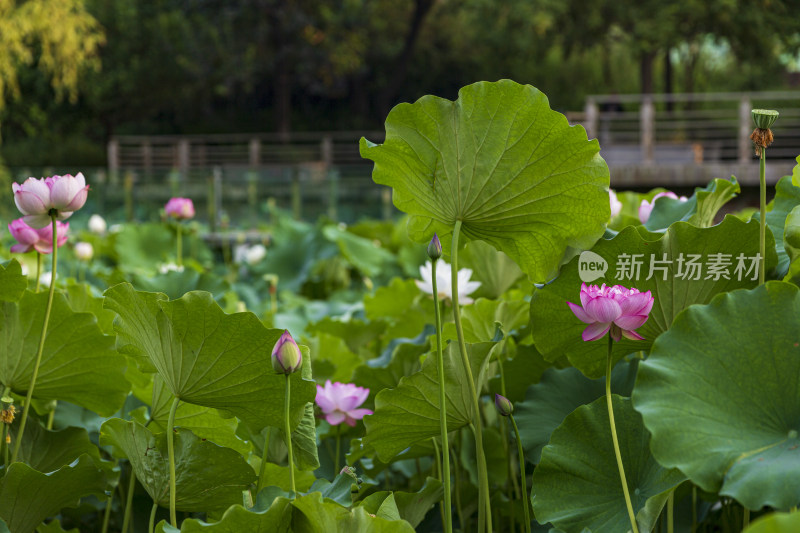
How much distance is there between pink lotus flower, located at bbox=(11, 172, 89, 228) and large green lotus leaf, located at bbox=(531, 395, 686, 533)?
41cm

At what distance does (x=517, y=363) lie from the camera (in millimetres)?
791

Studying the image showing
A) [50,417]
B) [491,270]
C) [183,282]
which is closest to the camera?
[50,417]

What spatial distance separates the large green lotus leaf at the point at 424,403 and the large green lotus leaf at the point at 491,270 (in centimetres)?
48

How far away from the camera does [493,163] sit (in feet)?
2.04

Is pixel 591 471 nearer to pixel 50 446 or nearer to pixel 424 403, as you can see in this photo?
pixel 424 403

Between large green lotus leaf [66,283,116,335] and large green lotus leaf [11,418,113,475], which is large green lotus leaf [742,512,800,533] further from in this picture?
large green lotus leaf [66,283,116,335]

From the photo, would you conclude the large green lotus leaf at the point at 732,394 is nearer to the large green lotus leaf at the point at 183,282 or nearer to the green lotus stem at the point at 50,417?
the green lotus stem at the point at 50,417

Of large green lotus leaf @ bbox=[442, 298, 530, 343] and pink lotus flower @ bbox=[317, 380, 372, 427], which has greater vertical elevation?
large green lotus leaf @ bbox=[442, 298, 530, 343]

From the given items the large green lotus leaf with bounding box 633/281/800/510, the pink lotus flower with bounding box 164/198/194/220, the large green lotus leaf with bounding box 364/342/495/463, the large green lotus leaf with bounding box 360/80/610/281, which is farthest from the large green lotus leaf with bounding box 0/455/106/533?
the pink lotus flower with bounding box 164/198/194/220

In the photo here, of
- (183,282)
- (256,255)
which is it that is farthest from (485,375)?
(256,255)

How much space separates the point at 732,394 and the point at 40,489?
19.7 inches

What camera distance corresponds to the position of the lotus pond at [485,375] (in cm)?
50

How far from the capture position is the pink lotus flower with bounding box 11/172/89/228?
67cm

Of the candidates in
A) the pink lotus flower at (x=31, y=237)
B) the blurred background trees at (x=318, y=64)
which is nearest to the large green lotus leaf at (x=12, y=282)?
the pink lotus flower at (x=31, y=237)
